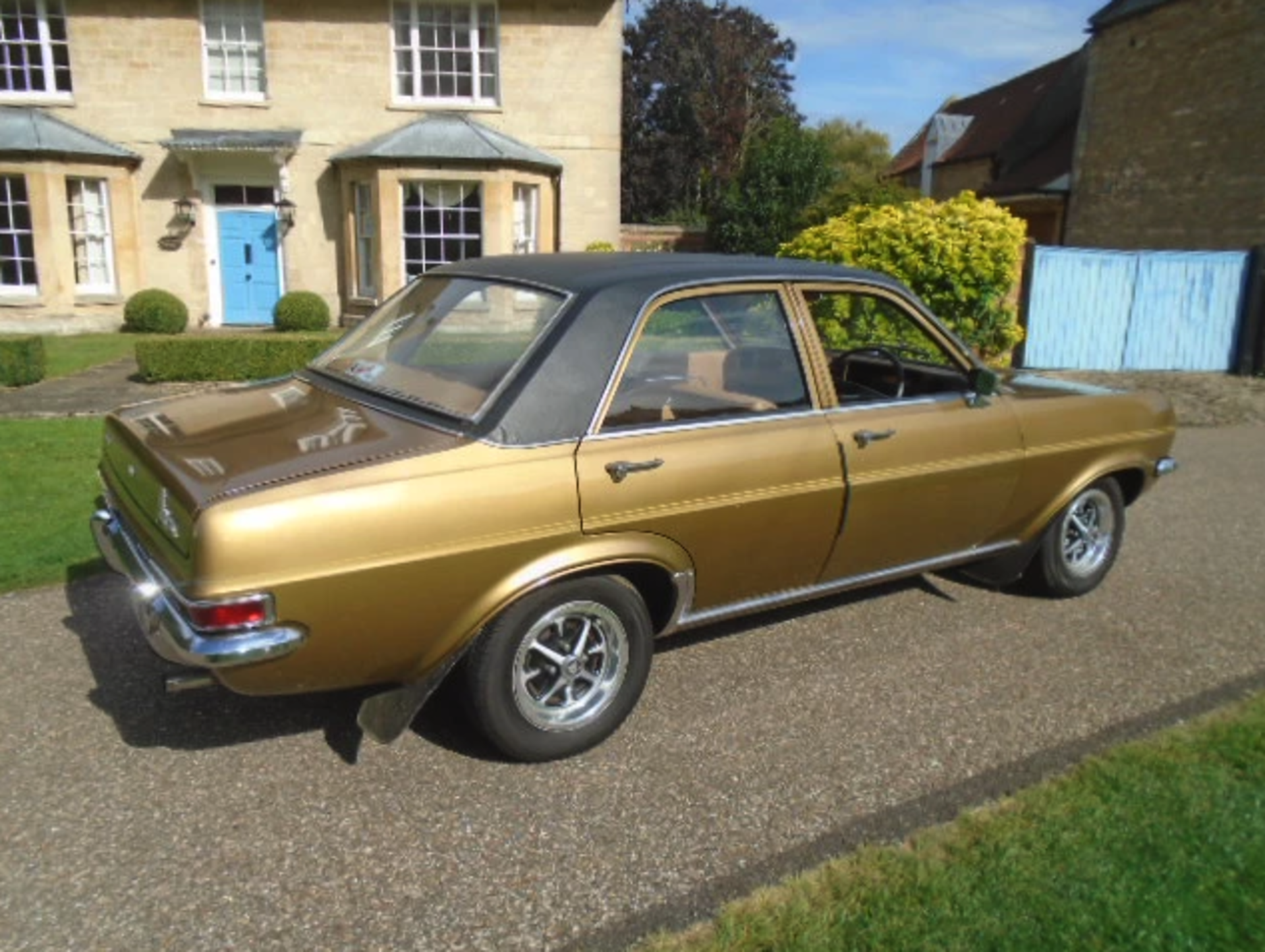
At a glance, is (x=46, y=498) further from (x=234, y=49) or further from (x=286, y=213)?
(x=234, y=49)

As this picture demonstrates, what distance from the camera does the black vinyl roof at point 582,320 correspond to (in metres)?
3.12

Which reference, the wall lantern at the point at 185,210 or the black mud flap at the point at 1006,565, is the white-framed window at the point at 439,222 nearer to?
the wall lantern at the point at 185,210

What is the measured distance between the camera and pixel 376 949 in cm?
242

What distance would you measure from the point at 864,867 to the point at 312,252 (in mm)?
17499

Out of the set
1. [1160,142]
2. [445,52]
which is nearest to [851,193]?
[1160,142]

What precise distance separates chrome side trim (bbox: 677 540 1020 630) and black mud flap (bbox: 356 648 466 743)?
0.97 metres

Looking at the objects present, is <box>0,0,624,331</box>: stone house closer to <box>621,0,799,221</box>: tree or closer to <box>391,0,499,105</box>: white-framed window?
<box>391,0,499,105</box>: white-framed window

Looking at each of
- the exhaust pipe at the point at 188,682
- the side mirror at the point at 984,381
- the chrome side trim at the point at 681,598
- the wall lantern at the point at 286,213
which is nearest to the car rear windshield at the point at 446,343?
the chrome side trim at the point at 681,598

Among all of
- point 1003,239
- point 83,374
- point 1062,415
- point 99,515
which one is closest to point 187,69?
point 83,374

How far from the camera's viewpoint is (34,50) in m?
17.1

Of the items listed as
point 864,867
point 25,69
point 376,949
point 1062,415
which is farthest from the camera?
point 25,69

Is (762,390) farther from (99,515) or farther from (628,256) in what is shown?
(99,515)

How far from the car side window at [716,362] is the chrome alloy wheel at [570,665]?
2.46 ft

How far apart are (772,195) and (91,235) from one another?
16.2 meters
